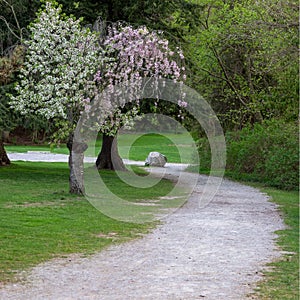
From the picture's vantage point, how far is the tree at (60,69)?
47.9ft

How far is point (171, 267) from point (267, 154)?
47.0ft

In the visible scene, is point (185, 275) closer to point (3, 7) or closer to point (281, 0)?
point (281, 0)

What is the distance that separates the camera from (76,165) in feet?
50.7

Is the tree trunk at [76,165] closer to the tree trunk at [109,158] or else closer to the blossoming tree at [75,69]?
the blossoming tree at [75,69]

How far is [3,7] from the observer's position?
2098 centimetres

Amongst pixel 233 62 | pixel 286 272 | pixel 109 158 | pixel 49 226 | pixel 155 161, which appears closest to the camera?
pixel 286 272

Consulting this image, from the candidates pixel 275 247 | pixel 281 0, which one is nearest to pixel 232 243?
pixel 275 247

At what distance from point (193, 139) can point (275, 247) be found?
20884 millimetres

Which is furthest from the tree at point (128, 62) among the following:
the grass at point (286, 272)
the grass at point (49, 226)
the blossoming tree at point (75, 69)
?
the grass at point (286, 272)

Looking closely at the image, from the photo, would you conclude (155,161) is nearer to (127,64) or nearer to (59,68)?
(127,64)

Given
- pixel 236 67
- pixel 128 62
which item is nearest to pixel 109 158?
pixel 236 67

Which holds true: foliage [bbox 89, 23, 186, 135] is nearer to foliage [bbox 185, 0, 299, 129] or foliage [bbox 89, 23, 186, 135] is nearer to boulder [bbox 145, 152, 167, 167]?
foliage [bbox 185, 0, 299, 129]

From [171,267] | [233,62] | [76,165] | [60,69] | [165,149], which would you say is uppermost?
[233,62]

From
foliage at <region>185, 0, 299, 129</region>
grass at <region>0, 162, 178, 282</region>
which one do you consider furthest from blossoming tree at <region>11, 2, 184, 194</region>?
foliage at <region>185, 0, 299, 129</region>
